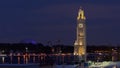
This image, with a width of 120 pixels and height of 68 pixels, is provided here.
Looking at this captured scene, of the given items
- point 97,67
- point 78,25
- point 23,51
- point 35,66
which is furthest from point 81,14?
point 35,66

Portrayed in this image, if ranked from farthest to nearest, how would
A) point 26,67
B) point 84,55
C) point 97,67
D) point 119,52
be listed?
1. point 84,55
2. point 119,52
3. point 97,67
4. point 26,67

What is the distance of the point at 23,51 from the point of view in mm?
196500

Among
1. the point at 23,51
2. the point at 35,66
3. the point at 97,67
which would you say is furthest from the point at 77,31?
the point at 35,66

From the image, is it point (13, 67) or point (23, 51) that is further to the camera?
point (23, 51)

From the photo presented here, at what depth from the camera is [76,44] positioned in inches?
7574

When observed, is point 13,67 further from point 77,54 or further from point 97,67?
point 77,54

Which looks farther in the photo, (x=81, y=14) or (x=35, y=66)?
(x=81, y=14)

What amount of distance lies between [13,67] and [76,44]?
126 m

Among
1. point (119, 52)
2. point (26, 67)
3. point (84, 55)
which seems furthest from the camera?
point (84, 55)

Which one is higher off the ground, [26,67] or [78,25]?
[78,25]

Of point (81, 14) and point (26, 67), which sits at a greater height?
point (81, 14)

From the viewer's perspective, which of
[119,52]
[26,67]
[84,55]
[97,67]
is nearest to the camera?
[26,67]

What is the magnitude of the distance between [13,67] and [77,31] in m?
126

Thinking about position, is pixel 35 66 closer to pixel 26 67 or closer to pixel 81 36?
pixel 26 67
